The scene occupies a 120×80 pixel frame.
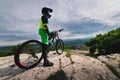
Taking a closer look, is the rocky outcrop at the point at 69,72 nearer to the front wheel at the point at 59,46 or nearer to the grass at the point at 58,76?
the grass at the point at 58,76

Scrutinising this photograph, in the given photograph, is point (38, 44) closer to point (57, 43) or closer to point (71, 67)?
point (71, 67)

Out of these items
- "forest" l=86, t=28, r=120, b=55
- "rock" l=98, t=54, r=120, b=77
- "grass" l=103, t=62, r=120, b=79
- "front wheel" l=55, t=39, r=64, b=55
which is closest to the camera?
"grass" l=103, t=62, r=120, b=79

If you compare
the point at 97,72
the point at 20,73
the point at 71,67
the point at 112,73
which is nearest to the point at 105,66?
the point at 112,73

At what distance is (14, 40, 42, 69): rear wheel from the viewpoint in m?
6.64

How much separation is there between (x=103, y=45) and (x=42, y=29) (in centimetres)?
604

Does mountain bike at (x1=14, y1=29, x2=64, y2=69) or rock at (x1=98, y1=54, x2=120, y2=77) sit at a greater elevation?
mountain bike at (x1=14, y1=29, x2=64, y2=69)

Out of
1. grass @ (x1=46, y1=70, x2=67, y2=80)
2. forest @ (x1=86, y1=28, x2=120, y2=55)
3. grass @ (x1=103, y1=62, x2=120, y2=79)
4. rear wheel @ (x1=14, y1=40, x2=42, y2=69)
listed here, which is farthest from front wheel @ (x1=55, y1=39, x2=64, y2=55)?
grass @ (x1=46, y1=70, x2=67, y2=80)

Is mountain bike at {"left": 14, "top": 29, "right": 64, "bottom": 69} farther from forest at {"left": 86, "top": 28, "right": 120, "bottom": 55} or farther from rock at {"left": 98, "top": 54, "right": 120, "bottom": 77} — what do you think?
forest at {"left": 86, "top": 28, "right": 120, "bottom": 55}

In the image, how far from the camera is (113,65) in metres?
7.97

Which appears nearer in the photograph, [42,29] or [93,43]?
[42,29]

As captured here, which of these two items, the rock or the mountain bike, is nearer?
the mountain bike

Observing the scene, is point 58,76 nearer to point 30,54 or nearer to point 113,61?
point 30,54

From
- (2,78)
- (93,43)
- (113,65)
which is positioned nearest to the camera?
(2,78)

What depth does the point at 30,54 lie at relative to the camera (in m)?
7.40
